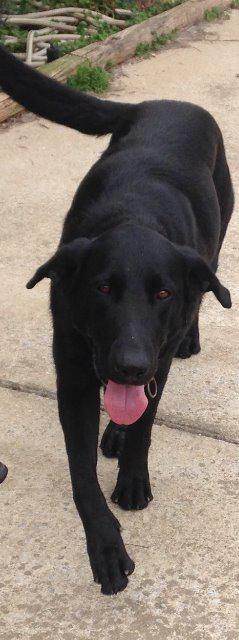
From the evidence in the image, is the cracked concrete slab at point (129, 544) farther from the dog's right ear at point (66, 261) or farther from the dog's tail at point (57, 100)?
the dog's tail at point (57, 100)

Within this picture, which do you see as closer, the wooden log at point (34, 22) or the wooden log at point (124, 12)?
the wooden log at point (34, 22)

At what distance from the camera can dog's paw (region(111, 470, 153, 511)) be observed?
11.2ft

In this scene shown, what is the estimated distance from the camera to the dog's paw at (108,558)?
9.95 feet

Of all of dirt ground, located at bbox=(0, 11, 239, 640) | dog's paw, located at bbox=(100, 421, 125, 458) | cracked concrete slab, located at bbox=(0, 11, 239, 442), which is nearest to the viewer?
dirt ground, located at bbox=(0, 11, 239, 640)

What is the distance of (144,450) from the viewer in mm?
3406

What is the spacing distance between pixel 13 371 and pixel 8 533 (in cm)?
101

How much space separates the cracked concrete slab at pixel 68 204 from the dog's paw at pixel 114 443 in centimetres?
27

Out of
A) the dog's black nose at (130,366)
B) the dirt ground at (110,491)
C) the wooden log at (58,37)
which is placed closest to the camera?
the dog's black nose at (130,366)

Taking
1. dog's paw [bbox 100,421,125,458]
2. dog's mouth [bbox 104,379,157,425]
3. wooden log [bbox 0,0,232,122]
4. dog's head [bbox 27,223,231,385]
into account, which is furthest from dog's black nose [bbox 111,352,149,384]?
wooden log [bbox 0,0,232,122]

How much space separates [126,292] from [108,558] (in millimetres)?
802

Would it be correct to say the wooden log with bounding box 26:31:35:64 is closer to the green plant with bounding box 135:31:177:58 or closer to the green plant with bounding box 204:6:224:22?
the green plant with bounding box 135:31:177:58

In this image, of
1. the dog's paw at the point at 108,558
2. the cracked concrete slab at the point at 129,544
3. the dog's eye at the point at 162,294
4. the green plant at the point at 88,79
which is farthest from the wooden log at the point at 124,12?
the dog's paw at the point at 108,558

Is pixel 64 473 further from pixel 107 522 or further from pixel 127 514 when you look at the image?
pixel 107 522

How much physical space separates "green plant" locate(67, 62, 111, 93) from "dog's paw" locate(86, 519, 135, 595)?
14.7ft
